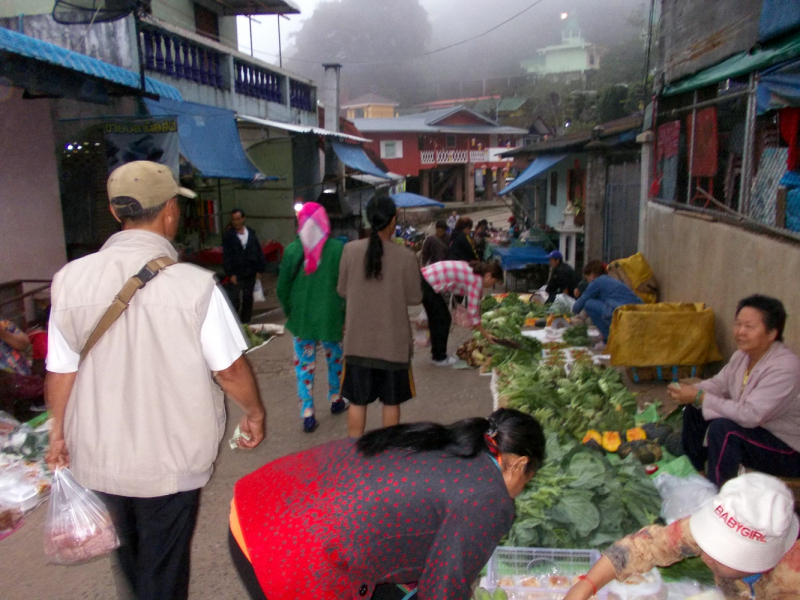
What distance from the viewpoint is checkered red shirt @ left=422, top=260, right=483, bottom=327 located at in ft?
19.5

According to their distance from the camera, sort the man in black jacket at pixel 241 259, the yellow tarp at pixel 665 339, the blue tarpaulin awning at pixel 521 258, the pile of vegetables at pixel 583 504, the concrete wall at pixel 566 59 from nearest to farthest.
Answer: the pile of vegetables at pixel 583 504
the yellow tarp at pixel 665 339
the man in black jacket at pixel 241 259
the blue tarpaulin awning at pixel 521 258
the concrete wall at pixel 566 59

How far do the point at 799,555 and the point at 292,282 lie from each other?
12.0ft

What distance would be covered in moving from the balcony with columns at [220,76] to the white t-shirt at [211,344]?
8.37 metres

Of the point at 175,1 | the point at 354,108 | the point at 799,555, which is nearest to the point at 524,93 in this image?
the point at 354,108

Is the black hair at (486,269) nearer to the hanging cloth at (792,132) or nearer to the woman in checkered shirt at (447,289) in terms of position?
the woman in checkered shirt at (447,289)

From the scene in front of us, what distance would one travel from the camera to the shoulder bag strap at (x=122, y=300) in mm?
2059

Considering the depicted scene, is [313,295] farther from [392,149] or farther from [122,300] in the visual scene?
[392,149]

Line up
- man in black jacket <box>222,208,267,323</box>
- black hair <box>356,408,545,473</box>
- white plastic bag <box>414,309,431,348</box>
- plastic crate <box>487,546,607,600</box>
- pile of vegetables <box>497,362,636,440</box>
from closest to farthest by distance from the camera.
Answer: black hair <box>356,408,545,473</box>
plastic crate <box>487,546,607,600</box>
pile of vegetables <box>497,362,636,440</box>
white plastic bag <box>414,309,431,348</box>
man in black jacket <box>222,208,267,323</box>

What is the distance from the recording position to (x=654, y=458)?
408 centimetres

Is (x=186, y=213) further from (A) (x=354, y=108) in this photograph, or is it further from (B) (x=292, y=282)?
(A) (x=354, y=108)

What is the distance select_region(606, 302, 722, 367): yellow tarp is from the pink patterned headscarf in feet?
9.25

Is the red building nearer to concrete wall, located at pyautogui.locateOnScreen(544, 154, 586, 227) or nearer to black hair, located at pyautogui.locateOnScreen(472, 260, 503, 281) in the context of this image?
concrete wall, located at pyautogui.locateOnScreen(544, 154, 586, 227)

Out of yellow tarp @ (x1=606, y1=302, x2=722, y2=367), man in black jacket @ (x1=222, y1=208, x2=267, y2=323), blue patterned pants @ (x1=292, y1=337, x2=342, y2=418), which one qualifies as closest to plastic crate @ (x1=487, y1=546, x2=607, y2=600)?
blue patterned pants @ (x1=292, y1=337, x2=342, y2=418)

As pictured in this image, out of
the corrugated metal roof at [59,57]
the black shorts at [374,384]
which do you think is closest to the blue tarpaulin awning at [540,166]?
the corrugated metal roof at [59,57]
